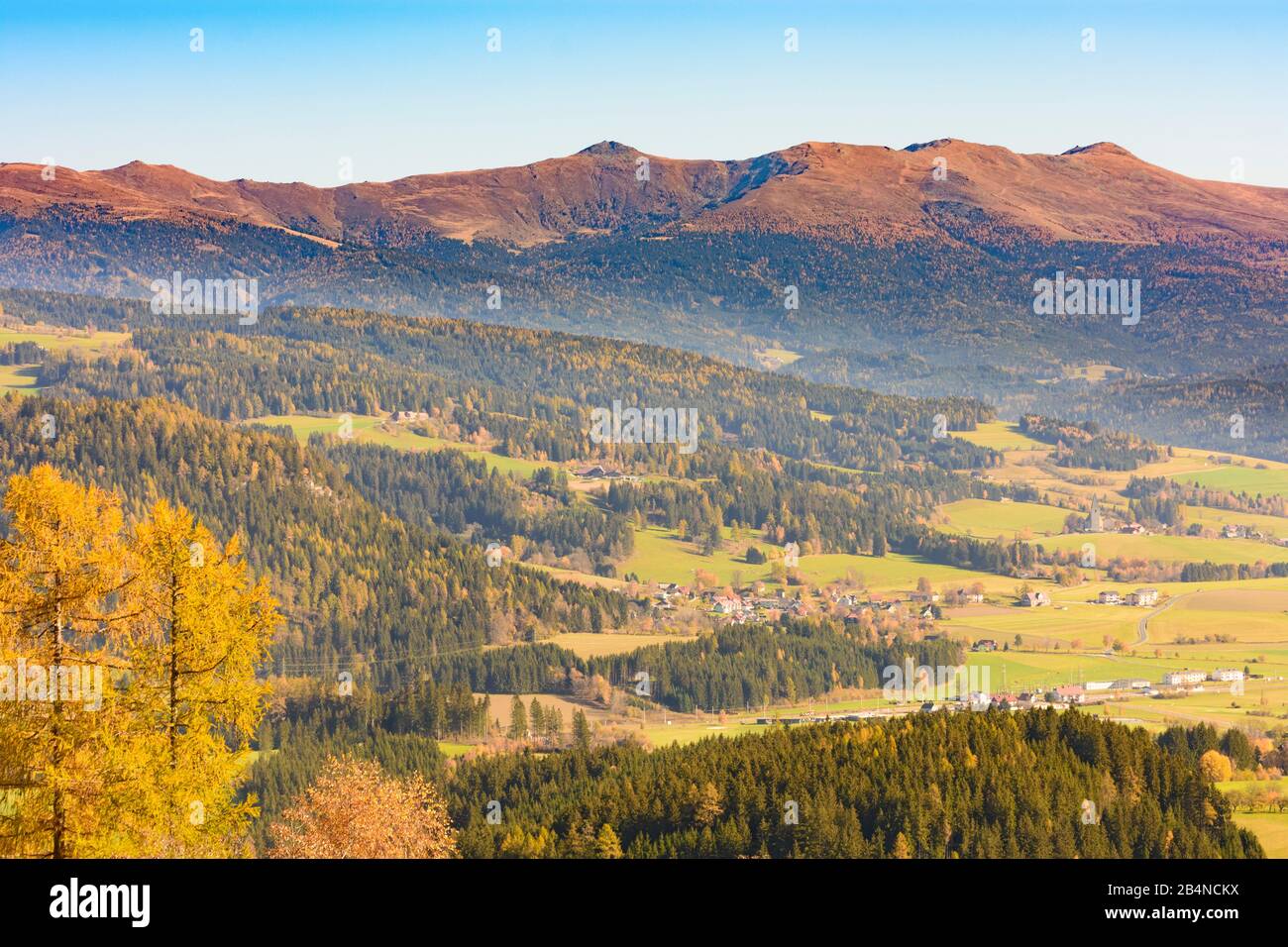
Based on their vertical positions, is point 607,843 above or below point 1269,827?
above

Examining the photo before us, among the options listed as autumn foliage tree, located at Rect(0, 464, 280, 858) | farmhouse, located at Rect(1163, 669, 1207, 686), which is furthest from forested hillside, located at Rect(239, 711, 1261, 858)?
farmhouse, located at Rect(1163, 669, 1207, 686)

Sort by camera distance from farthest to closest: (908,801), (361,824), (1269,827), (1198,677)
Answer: (1198,677) < (1269,827) < (908,801) < (361,824)

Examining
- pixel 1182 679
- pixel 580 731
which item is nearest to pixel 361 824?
pixel 580 731

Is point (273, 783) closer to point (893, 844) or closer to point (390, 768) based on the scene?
point (390, 768)

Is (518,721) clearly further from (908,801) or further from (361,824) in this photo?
(361,824)

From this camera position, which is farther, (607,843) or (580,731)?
(580,731)

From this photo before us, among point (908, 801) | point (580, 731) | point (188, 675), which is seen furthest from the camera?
point (580, 731)
